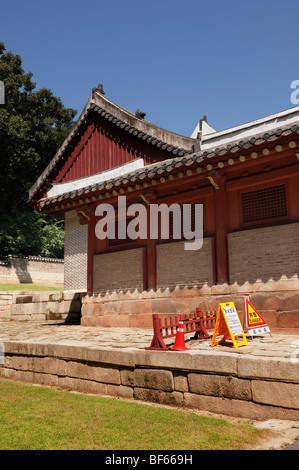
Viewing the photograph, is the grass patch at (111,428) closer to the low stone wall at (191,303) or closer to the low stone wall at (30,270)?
the low stone wall at (191,303)

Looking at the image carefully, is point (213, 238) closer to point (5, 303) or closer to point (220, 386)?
point (220, 386)

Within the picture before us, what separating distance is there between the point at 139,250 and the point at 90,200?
2.17 m

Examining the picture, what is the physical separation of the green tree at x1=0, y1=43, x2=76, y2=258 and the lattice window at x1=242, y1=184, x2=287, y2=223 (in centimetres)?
2631

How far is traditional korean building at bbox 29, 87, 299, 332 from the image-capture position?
844 centimetres

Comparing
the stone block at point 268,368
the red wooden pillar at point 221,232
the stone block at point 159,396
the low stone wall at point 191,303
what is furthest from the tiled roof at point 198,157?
the stone block at point 159,396

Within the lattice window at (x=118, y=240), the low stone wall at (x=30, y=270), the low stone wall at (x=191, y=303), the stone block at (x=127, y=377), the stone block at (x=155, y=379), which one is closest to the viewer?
the stone block at (x=155, y=379)

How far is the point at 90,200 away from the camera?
11.6m

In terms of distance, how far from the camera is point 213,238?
9758 millimetres

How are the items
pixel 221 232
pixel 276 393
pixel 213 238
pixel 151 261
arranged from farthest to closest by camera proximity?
1. pixel 151 261
2. pixel 213 238
3. pixel 221 232
4. pixel 276 393

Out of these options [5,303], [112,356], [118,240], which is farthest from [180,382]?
[5,303]

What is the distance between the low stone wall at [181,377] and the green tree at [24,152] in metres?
26.8

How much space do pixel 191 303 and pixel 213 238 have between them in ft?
5.74

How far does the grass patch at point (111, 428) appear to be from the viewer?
383 centimetres
